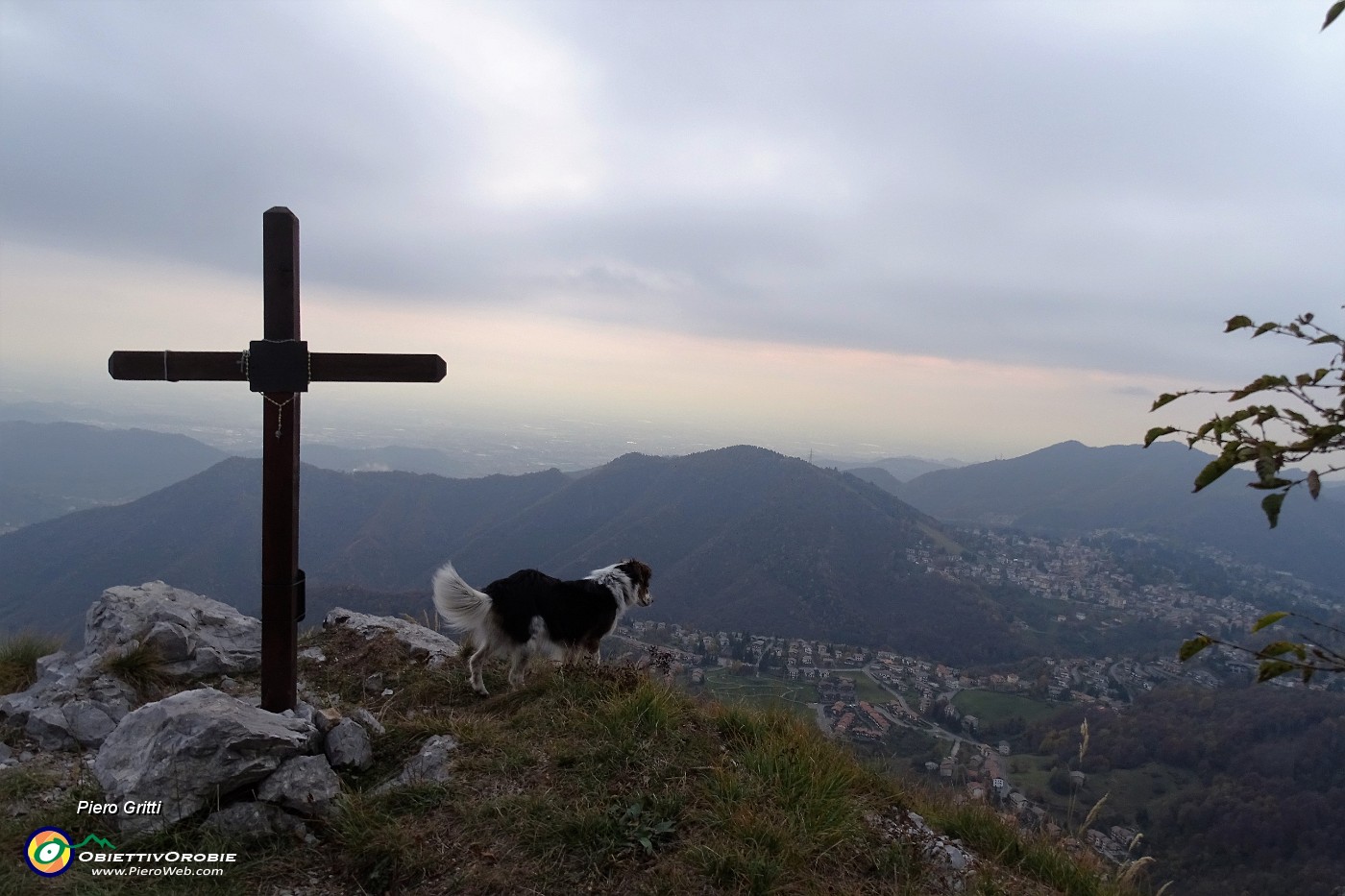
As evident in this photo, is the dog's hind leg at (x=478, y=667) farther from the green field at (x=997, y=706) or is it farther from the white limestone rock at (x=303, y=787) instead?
the green field at (x=997, y=706)

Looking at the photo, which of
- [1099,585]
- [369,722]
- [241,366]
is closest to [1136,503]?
[1099,585]

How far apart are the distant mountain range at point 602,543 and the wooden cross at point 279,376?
3772cm

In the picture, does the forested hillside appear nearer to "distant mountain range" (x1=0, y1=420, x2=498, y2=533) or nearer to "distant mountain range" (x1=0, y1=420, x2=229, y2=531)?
"distant mountain range" (x1=0, y1=420, x2=498, y2=533)

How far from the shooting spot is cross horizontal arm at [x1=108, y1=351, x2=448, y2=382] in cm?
482

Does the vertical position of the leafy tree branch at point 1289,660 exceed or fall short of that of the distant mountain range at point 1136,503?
it exceeds it

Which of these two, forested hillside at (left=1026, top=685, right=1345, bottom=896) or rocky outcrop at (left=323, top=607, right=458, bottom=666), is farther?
forested hillside at (left=1026, top=685, right=1345, bottom=896)

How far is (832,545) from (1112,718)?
106 feet

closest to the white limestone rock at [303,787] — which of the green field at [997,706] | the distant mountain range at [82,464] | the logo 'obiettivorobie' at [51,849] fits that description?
the logo 'obiettivorobie' at [51,849]

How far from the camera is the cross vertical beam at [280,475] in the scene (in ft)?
15.4

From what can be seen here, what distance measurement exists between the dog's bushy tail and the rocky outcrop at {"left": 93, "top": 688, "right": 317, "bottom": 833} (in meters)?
1.88

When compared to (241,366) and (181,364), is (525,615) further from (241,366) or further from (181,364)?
(181,364)

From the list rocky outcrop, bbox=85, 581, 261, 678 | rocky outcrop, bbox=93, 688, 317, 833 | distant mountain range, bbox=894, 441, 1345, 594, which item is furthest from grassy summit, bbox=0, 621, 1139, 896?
distant mountain range, bbox=894, 441, 1345, 594

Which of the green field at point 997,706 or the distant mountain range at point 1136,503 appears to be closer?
the green field at point 997,706

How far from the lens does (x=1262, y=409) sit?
61.9 inches
